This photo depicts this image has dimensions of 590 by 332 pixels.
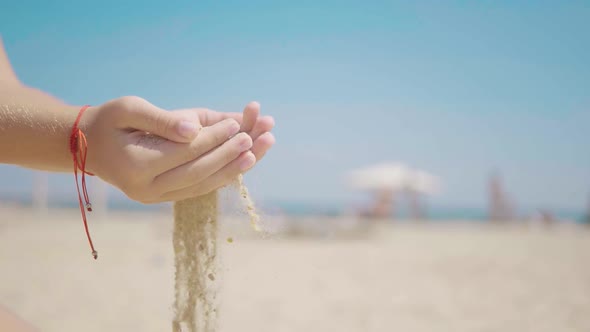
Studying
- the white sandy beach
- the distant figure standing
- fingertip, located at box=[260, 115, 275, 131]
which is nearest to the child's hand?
fingertip, located at box=[260, 115, 275, 131]

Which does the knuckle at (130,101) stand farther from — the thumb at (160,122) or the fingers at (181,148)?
the fingers at (181,148)

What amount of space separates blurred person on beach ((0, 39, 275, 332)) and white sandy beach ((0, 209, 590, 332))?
42 cm

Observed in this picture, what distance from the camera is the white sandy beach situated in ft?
14.1

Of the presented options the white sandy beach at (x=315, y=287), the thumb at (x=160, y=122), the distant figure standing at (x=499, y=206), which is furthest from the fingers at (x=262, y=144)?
the distant figure standing at (x=499, y=206)

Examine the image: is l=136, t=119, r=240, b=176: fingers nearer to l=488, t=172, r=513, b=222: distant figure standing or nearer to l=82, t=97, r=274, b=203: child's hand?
l=82, t=97, r=274, b=203: child's hand

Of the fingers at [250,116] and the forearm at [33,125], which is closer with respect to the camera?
the forearm at [33,125]

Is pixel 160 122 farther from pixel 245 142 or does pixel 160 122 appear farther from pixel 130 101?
pixel 245 142

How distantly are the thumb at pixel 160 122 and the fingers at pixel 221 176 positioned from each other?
0.17 meters

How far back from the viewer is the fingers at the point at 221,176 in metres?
1.55

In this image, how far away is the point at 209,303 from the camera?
1810 mm

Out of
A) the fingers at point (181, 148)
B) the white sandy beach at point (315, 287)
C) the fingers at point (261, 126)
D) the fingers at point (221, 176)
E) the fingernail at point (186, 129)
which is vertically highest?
the fingers at point (261, 126)

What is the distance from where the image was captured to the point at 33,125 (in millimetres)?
1476

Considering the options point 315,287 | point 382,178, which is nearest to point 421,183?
point 382,178

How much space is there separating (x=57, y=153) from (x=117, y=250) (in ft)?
25.4
